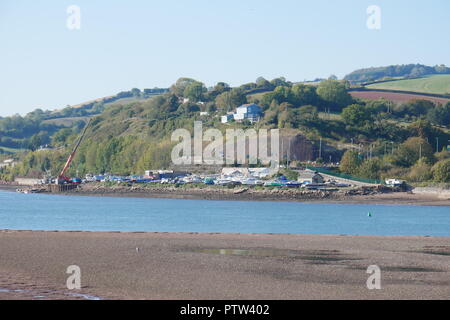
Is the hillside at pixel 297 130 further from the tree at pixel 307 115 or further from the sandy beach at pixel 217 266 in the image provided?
the sandy beach at pixel 217 266

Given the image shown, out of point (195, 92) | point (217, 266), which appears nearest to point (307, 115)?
point (195, 92)

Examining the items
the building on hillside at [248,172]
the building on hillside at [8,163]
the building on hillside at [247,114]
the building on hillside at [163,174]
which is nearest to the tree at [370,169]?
the building on hillside at [248,172]

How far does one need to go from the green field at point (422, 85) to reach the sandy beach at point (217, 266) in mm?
141530

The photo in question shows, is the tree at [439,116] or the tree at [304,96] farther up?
the tree at [304,96]

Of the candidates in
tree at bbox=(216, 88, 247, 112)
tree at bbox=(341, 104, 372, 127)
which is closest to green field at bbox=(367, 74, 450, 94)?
tree at bbox=(216, 88, 247, 112)

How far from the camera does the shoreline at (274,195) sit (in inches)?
3017

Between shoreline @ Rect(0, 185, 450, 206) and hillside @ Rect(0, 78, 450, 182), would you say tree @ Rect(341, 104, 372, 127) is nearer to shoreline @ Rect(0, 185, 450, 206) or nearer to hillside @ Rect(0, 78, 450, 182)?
hillside @ Rect(0, 78, 450, 182)

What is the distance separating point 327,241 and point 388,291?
11.6 metres

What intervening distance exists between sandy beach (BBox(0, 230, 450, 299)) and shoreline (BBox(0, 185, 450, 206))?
150 ft

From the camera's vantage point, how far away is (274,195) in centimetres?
8250

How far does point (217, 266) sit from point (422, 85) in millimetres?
158660

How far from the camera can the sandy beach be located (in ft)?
59.2

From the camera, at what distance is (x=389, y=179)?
88500 mm

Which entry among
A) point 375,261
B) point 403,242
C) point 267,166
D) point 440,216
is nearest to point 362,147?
point 267,166
